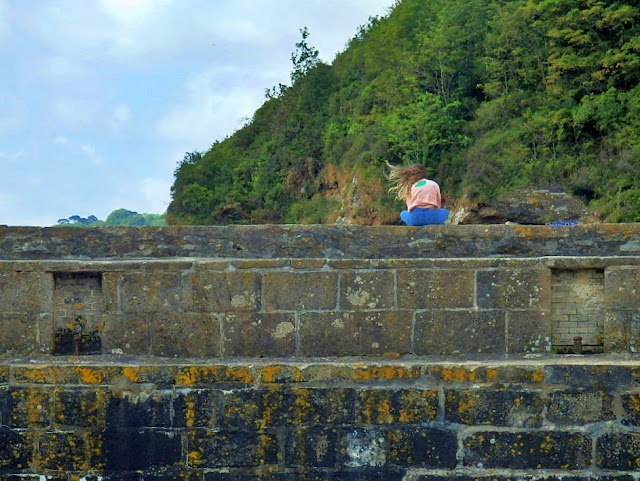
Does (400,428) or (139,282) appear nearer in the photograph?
(400,428)

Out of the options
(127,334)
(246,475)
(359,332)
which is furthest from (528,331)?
(127,334)

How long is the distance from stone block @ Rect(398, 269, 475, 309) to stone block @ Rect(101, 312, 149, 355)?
1558 millimetres

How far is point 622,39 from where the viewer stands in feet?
95.2

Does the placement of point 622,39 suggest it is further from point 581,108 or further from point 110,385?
point 110,385

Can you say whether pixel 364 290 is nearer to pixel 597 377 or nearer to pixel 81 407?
pixel 597 377

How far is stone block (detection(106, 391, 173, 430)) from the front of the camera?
5.71 metres

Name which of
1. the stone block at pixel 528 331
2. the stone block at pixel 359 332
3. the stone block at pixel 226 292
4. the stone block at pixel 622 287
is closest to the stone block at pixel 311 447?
the stone block at pixel 359 332

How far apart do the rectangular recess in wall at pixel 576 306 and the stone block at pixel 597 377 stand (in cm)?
79

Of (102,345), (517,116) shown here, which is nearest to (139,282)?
(102,345)

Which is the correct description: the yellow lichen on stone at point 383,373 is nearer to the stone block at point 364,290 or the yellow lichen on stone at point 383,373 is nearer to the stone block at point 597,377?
the stone block at point 364,290

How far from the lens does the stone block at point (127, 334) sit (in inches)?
A: 251

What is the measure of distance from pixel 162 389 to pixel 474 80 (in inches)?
1456

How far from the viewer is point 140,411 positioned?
5727mm

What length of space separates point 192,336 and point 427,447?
5.36 feet
